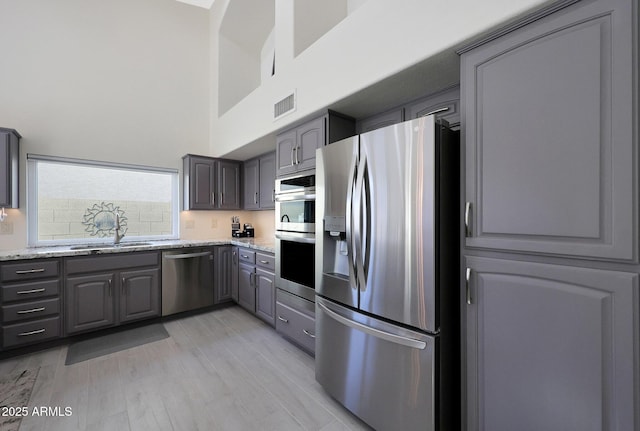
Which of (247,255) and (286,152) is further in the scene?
(247,255)

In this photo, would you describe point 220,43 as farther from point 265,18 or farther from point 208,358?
point 208,358

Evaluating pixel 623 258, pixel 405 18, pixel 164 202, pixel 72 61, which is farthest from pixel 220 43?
pixel 623 258

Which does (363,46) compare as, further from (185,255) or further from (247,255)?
(185,255)

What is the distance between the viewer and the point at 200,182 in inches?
155

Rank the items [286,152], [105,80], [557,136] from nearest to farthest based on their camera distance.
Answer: [557,136] → [286,152] → [105,80]

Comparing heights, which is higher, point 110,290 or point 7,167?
point 7,167

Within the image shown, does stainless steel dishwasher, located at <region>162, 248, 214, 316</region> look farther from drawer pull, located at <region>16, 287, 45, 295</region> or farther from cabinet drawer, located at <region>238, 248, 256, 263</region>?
drawer pull, located at <region>16, 287, 45, 295</region>

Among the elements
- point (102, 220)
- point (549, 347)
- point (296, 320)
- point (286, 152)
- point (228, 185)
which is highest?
point (286, 152)

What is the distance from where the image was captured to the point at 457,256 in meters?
1.53

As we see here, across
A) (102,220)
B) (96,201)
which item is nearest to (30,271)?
(102,220)

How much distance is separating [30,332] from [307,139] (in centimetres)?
313

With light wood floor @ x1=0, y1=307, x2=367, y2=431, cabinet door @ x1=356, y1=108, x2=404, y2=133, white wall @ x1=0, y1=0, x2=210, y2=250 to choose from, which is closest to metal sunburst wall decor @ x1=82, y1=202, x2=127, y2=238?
white wall @ x1=0, y1=0, x2=210, y2=250

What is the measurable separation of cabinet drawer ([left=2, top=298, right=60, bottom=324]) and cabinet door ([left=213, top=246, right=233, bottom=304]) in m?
1.57

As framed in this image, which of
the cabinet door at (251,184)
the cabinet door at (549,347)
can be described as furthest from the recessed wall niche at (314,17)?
the cabinet door at (549,347)
